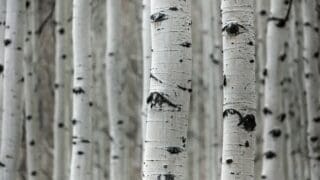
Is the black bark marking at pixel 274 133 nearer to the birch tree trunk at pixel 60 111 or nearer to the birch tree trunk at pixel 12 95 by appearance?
the birch tree trunk at pixel 12 95

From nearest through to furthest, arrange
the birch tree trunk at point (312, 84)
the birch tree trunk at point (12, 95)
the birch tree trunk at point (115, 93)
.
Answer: the birch tree trunk at point (12, 95), the birch tree trunk at point (312, 84), the birch tree trunk at point (115, 93)

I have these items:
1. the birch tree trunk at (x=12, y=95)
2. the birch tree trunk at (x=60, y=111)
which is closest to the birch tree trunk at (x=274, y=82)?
the birch tree trunk at (x=12, y=95)

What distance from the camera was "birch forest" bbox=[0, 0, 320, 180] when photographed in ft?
7.09

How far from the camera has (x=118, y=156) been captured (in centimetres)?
529

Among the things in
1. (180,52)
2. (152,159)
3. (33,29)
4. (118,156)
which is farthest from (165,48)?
(33,29)

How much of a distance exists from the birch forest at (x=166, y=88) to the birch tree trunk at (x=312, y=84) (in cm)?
1

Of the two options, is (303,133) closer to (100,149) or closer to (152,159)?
(100,149)

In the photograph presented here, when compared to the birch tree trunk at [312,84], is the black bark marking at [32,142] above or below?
below

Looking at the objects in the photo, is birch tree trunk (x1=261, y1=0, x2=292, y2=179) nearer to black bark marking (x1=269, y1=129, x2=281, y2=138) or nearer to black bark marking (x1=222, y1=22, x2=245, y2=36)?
black bark marking (x1=269, y1=129, x2=281, y2=138)

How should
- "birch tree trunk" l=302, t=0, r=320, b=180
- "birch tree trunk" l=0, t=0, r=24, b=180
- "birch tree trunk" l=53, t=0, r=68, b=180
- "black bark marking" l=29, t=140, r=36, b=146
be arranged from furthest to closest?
"black bark marking" l=29, t=140, r=36, b=146 < "birch tree trunk" l=53, t=0, r=68, b=180 < "birch tree trunk" l=302, t=0, r=320, b=180 < "birch tree trunk" l=0, t=0, r=24, b=180

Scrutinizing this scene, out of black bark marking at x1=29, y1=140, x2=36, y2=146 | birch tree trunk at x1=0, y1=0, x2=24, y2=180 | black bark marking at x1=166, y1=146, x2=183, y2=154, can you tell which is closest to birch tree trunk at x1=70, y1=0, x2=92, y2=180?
birch tree trunk at x1=0, y1=0, x2=24, y2=180

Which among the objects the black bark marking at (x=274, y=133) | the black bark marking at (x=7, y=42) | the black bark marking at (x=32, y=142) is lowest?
the black bark marking at (x=274, y=133)

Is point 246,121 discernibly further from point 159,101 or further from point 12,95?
point 12,95

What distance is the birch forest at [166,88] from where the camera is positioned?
7.09 feet
